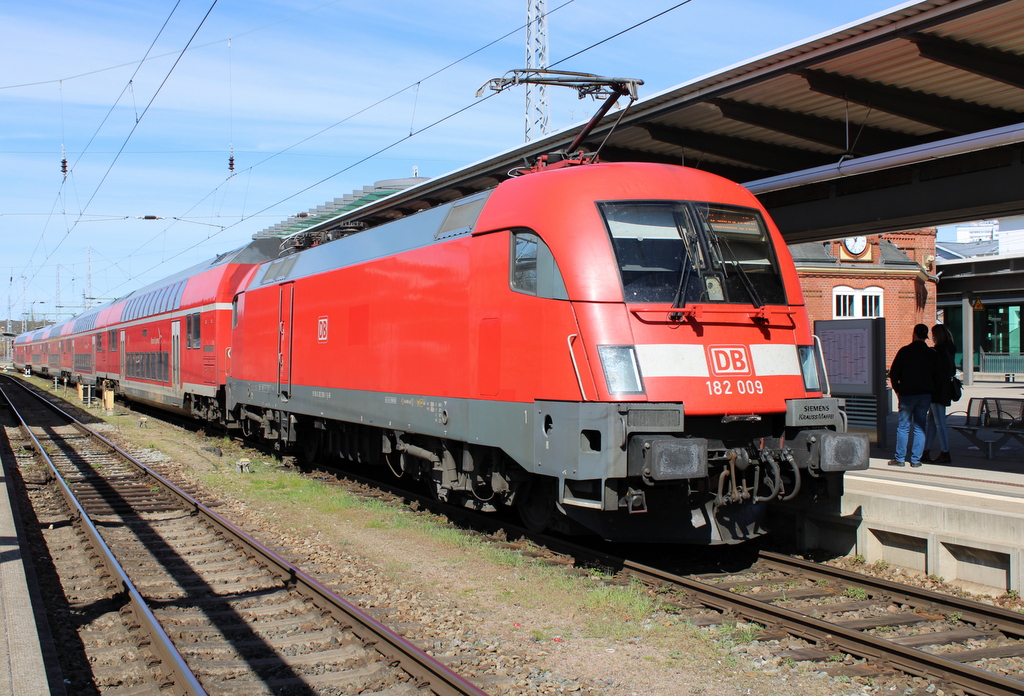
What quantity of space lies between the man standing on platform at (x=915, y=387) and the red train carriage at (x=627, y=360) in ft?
9.11

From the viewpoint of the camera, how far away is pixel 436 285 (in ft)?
28.6

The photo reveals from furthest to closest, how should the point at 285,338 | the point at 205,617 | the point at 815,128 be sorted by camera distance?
the point at 285,338 → the point at 815,128 → the point at 205,617

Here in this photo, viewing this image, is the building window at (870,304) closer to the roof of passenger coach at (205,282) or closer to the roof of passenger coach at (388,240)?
the roof of passenger coach at (205,282)

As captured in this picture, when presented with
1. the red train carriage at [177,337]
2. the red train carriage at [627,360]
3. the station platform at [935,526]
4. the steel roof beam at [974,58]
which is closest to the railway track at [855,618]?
the red train carriage at [627,360]

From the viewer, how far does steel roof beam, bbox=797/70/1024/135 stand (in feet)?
→ 28.7

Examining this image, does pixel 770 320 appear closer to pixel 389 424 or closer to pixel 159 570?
pixel 389 424

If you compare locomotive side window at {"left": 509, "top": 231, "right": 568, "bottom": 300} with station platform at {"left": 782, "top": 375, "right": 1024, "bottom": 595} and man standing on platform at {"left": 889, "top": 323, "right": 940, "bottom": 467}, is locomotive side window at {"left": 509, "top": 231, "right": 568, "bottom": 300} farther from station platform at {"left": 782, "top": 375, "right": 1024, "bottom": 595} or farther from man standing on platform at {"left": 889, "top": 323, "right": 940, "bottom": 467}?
man standing on platform at {"left": 889, "top": 323, "right": 940, "bottom": 467}

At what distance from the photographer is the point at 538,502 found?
8.24 m

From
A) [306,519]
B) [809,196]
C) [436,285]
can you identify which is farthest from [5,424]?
[809,196]

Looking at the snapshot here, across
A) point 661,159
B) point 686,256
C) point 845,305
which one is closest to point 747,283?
point 686,256

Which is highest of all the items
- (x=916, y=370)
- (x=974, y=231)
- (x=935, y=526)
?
A: (x=974, y=231)

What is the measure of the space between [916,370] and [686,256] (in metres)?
4.22

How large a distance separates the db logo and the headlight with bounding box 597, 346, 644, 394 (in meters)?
0.68

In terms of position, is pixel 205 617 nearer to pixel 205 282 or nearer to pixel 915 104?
pixel 915 104
